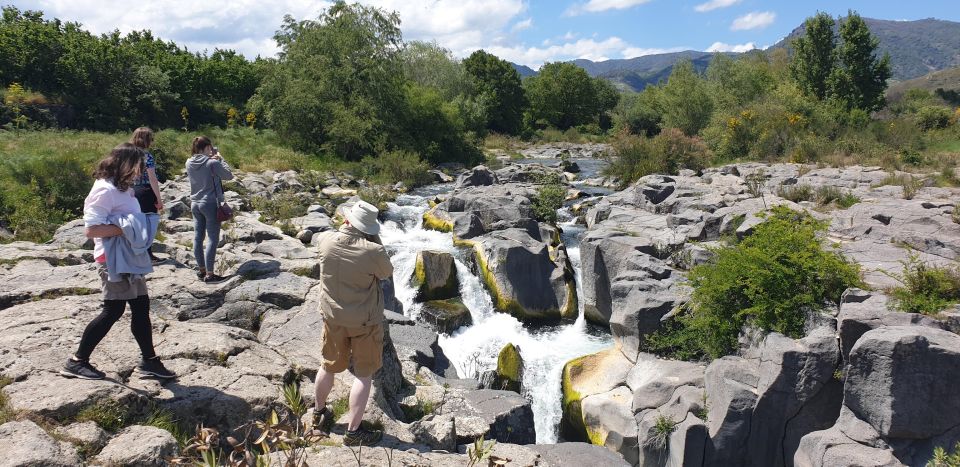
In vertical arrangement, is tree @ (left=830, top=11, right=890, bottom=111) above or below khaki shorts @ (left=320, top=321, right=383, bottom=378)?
above

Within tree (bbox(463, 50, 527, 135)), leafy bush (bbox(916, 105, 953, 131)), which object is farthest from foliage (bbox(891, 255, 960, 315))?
tree (bbox(463, 50, 527, 135))

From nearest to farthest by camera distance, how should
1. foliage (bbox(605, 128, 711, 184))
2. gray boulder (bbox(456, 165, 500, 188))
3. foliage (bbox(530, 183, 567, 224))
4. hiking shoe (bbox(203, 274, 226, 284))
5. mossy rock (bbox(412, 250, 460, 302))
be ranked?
hiking shoe (bbox(203, 274, 226, 284)) < mossy rock (bbox(412, 250, 460, 302)) < foliage (bbox(530, 183, 567, 224)) < gray boulder (bbox(456, 165, 500, 188)) < foliage (bbox(605, 128, 711, 184))

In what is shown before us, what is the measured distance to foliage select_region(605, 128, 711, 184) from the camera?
22.8 meters

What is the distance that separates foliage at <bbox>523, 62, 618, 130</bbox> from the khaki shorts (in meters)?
57.6

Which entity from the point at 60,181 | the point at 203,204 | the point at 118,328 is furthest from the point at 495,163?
the point at 118,328

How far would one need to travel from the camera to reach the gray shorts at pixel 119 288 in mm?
4344

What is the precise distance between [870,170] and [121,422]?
21.8 meters

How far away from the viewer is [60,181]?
39.1 feet

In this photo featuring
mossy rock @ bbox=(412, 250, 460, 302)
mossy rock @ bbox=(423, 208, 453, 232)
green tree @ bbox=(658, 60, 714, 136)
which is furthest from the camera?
green tree @ bbox=(658, 60, 714, 136)

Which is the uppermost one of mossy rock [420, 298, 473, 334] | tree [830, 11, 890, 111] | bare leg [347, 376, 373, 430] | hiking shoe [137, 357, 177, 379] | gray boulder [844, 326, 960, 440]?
tree [830, 11, 890, 111]

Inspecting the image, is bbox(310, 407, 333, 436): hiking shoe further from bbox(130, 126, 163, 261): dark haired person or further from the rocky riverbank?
bbox(130, 126, 163, 261): dark haired person

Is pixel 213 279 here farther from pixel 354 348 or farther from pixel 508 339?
pixel 508 339

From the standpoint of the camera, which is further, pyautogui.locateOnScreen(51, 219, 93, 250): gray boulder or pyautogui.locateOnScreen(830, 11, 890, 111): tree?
pyautogui.locateOnScreen(830, 11, 890, 111): tree

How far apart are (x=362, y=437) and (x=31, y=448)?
2.20 meters
